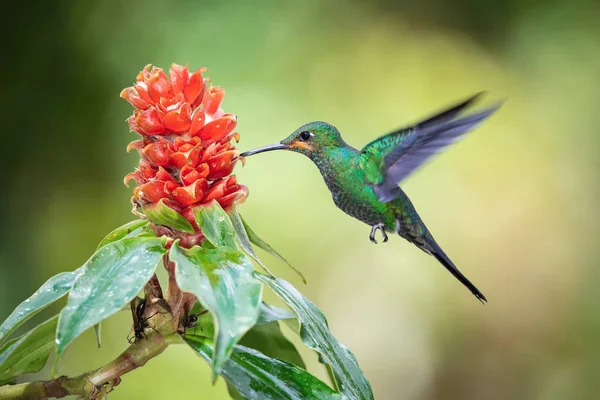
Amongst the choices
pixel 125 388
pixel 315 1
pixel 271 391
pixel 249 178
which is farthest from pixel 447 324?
pixel 271 391

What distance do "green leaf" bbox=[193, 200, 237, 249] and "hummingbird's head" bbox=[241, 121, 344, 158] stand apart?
2.34 feet

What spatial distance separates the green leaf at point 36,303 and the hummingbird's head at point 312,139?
2.67ft

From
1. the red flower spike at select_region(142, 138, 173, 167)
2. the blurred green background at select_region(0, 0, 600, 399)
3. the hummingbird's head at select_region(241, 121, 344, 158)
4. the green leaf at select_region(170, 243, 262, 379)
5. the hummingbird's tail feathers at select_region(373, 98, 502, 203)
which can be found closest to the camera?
the green leaf at select_region(170, 243, 262, 379)

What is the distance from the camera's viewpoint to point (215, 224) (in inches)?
41.6

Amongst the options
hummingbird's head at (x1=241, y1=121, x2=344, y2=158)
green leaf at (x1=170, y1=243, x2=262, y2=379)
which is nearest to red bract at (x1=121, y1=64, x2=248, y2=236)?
green leaf at (x1=170, y1=243, x2=262, y2=379)

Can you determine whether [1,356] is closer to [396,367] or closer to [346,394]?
[346,394]

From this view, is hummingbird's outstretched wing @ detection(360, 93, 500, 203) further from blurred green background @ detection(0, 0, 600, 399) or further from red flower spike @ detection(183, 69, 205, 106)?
blurred green background @ detection(0, 0, 600, 399)

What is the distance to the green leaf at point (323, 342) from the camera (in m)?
1.02

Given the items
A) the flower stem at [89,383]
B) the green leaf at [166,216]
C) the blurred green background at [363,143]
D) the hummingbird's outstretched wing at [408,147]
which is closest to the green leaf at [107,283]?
the green leaf at [166,216]

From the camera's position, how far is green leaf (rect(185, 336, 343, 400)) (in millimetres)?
1024

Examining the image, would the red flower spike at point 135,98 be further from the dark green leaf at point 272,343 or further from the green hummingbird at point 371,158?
the green hummingbird at point 371,158

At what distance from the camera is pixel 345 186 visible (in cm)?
185

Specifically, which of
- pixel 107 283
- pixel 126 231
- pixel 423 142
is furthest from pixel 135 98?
pixel 423 142

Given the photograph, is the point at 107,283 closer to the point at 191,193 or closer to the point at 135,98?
the point at 191,193
